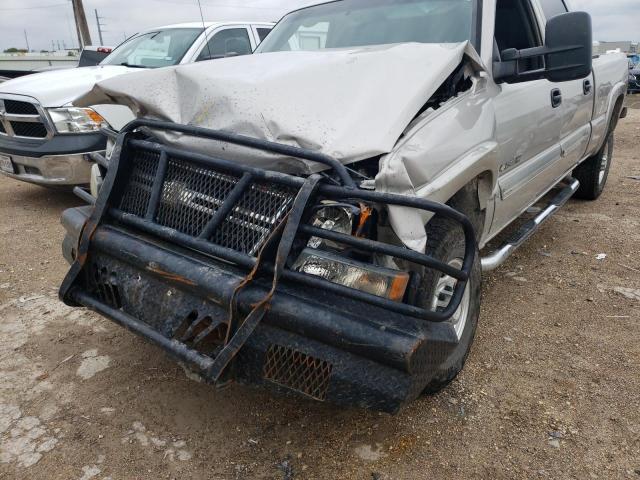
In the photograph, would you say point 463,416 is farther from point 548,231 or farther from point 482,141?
point 548,231

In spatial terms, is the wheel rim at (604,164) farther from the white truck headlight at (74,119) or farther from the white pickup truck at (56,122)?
the white truck headlight at (74,119)

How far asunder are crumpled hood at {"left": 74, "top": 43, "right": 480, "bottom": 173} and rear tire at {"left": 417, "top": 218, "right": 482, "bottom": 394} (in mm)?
536

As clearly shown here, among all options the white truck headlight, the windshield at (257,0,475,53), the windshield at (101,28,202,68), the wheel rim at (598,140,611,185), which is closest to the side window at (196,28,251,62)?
the windshield at (101,28,202,68)

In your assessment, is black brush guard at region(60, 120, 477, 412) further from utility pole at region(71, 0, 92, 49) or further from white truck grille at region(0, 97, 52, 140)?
utility pole at region(71, 0, 92, 49)

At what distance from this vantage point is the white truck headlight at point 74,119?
17.4 ft

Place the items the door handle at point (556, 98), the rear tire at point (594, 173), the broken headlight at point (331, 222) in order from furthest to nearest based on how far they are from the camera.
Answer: the rear tire at point (594, 173) < the door handle at point (556, 98) < the broken headlight at point (331, 222)

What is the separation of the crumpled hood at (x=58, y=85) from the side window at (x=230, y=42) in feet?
3.35

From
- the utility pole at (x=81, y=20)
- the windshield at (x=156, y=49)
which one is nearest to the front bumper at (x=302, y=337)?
the windshield at (x=156, y=49)

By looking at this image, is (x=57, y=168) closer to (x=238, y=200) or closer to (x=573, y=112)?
(x=238, y=200)

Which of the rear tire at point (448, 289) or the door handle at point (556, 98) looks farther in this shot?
the door handle at point (556, 98)

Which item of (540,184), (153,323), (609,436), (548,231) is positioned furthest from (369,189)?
(548,231)

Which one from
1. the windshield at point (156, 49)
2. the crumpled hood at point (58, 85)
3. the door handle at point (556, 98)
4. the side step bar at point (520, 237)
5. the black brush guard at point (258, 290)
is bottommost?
the side step bar at point (520, 237)

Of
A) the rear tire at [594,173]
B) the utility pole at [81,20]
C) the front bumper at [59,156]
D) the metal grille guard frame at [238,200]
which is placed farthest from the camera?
the utility pole at [81,20]

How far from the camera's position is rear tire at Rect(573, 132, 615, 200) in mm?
5887
